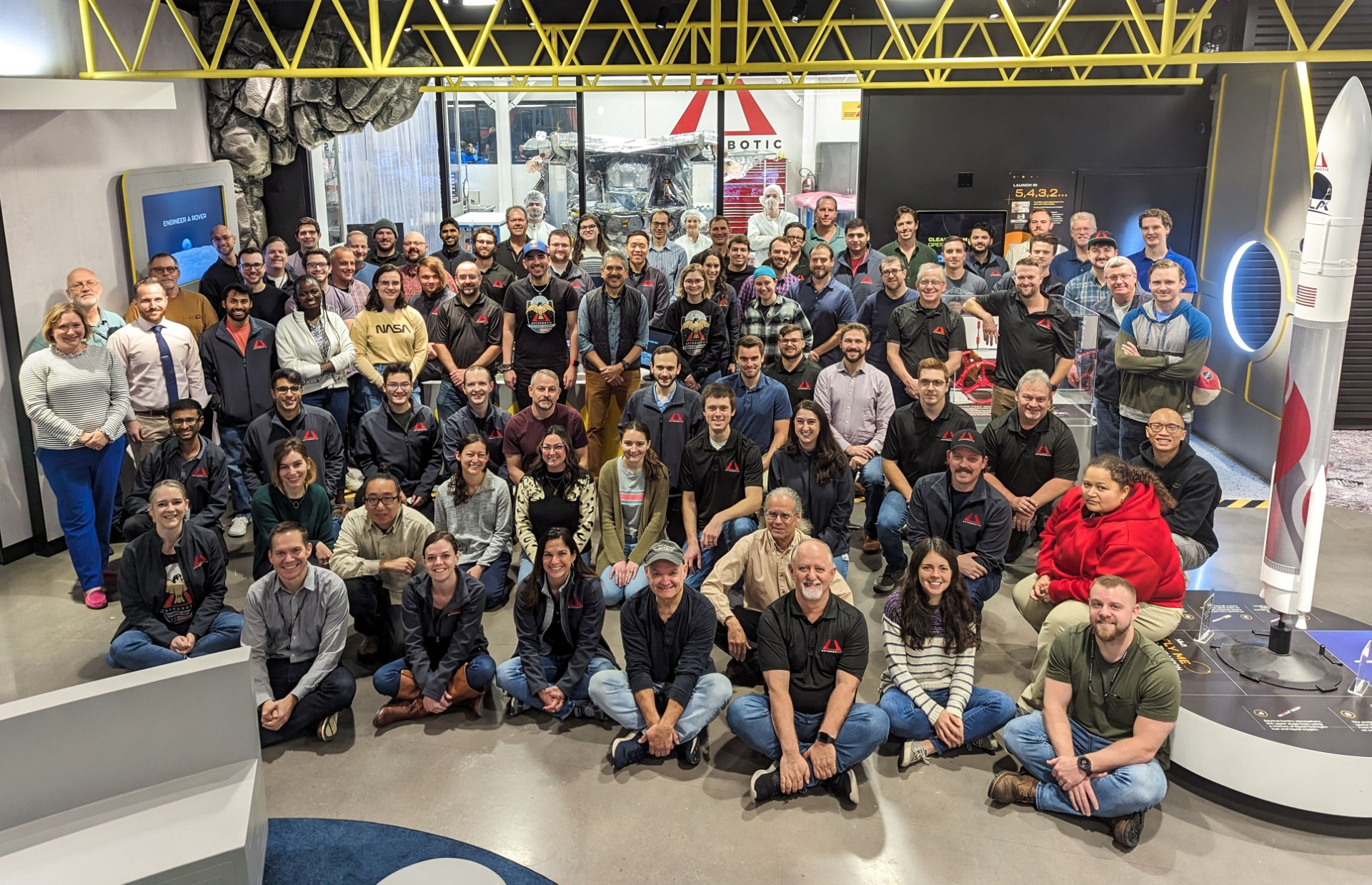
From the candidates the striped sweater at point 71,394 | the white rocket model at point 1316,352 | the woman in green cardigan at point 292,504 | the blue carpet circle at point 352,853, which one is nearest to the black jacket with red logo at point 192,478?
the striped sweater at point 71,394

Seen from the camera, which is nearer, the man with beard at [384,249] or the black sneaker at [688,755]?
the black sneaker at [688,755]

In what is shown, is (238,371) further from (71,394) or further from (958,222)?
(958,222)

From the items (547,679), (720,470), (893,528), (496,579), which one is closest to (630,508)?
(720,470)

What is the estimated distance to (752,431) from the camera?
7.12 m

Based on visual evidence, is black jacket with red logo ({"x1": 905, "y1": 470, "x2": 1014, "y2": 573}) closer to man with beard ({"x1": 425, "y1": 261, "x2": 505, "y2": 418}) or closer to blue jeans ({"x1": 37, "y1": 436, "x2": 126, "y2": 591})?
man with beard ({"x1": 425, "y1": 261, "x2": 505, "y2": 418})

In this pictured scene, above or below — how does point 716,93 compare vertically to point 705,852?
above

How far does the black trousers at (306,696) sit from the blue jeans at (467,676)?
15 cm

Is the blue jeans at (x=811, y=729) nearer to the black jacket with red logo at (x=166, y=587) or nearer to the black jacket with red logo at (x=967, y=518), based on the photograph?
the black jacket with red logo at (x=967, y=518)

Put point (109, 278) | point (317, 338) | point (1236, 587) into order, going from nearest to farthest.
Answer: point (1236, 587) < point (317, 338) < point (109, 278)

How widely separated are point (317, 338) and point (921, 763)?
5.14 m

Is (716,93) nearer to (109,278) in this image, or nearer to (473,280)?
(473,280)

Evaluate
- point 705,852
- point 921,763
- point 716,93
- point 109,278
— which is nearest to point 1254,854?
point 921,763

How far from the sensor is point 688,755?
5191mm

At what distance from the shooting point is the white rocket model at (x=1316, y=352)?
16.0ft
